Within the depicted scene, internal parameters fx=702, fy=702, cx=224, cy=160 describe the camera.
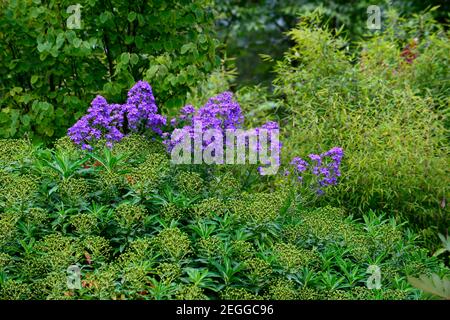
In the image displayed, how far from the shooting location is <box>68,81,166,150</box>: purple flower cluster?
4.45 metres

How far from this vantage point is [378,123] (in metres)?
5.63

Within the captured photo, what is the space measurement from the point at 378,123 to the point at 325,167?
3.27 feet

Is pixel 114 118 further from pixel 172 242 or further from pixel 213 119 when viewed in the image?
pixel 172 242

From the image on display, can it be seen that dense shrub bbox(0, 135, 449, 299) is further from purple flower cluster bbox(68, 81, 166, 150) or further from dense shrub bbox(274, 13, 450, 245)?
dense shrub bbox(274, 13, 450, 245)

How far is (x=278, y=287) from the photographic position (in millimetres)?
3127

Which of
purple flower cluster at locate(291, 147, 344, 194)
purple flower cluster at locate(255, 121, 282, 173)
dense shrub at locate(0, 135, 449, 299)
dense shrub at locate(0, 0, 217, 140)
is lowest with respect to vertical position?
dense shrub at locate(0, 135, 449, 299)

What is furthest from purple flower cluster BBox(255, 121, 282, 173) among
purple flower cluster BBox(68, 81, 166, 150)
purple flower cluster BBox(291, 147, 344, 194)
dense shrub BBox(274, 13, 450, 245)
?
purple flower cluster BBox(68, 81, 166, 150)

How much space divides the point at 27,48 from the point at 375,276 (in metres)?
3.33

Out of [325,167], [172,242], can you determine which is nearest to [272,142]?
[325,167]

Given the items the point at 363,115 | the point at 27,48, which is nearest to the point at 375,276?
the point at 363,115

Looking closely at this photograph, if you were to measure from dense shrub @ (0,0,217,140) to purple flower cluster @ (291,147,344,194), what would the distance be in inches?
41.6

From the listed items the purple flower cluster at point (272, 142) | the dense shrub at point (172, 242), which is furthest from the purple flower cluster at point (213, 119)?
the dense shrub at point (172, 242)
